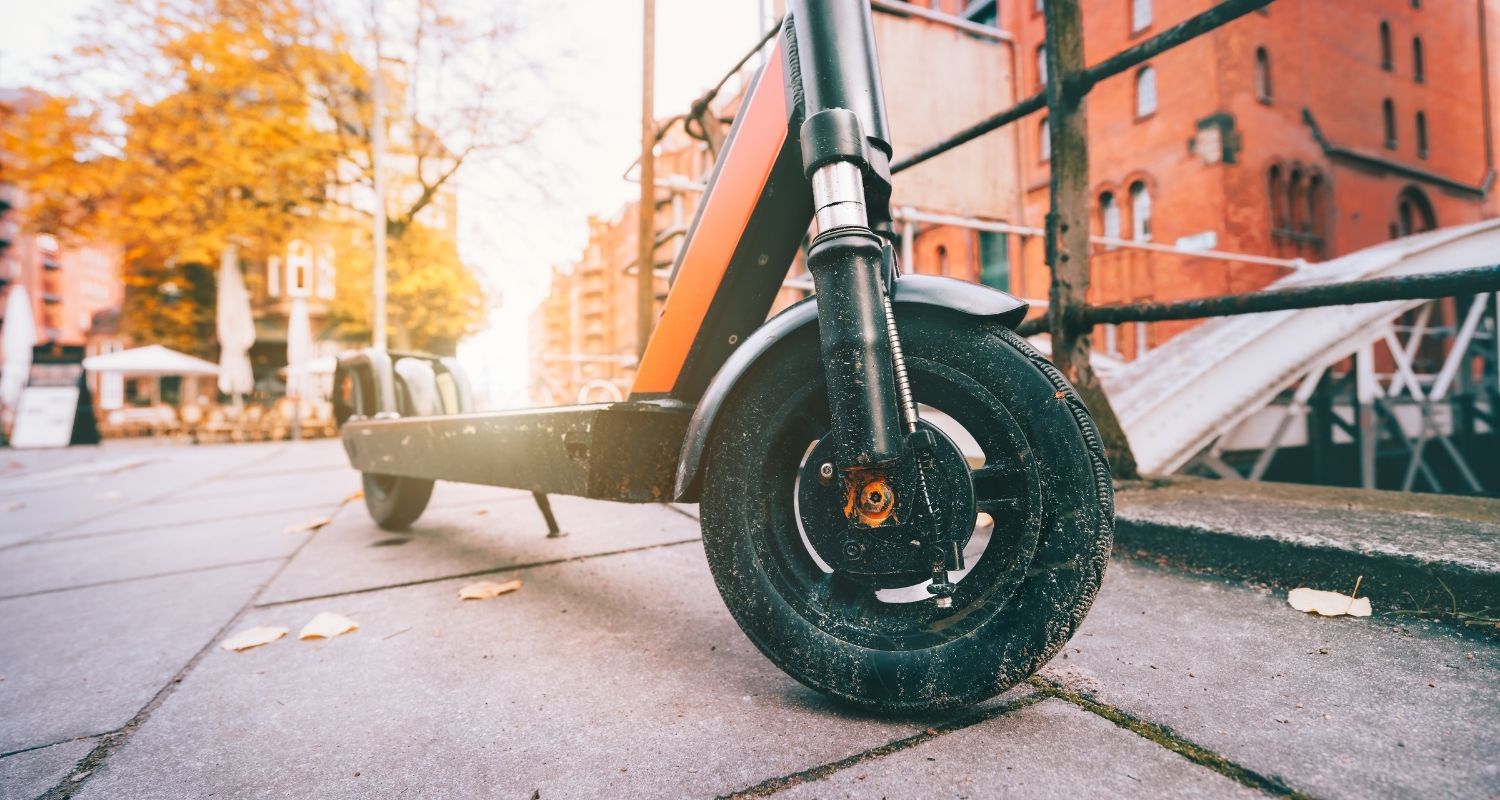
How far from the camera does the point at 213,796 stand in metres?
0.86

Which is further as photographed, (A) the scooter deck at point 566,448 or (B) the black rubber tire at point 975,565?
(A) the scooter deck at point 566,448

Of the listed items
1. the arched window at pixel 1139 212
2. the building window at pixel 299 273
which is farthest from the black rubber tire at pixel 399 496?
the building window at pixel 299 273

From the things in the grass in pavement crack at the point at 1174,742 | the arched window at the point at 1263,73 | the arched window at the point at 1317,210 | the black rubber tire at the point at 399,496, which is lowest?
the grass in pavement crack at the point at 1174,742

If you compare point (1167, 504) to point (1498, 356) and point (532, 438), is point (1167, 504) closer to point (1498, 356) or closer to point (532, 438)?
point (532, 438)

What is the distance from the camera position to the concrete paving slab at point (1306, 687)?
77cm

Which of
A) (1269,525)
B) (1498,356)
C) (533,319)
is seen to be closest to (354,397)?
(1269,525)

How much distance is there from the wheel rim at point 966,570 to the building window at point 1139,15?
59.9 ft

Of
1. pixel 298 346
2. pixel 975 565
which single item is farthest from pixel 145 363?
pixel 975 565

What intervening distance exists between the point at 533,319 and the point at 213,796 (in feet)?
312

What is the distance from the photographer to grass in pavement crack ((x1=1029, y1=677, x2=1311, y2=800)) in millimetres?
746

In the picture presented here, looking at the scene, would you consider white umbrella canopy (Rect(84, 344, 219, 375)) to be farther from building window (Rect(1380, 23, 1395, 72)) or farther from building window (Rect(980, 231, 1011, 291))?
building window (Rect(1380, 23, 1395, 72))

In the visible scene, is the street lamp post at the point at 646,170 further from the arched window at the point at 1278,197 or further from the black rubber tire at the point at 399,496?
the arched window at the point at 1278,197

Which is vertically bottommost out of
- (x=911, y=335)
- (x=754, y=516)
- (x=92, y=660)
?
(x=92, y=660)

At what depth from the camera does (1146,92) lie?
15.6 metres
